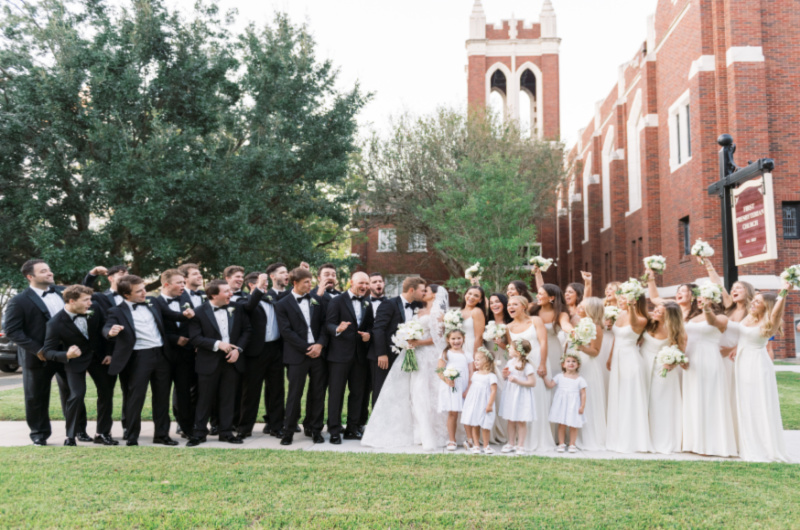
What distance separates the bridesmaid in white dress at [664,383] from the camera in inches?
311

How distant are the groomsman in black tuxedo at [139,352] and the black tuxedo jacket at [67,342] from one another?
0.30 meters

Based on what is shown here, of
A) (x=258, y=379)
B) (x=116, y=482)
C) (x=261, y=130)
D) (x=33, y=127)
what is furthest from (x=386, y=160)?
(x=116, y=482)

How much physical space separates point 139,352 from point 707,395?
6.82m

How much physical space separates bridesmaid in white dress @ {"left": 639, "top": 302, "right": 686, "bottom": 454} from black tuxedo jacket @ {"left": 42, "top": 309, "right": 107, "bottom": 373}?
6895mm

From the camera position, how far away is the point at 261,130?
2155cm

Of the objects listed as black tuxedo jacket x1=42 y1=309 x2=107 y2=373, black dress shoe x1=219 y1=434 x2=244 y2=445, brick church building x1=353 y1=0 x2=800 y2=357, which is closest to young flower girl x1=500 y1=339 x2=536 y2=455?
black dress shoe x1=219 y1=434 x2=244 y2=445

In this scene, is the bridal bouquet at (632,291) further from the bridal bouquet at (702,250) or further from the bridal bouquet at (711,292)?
the bridal bouquet at (702,250)

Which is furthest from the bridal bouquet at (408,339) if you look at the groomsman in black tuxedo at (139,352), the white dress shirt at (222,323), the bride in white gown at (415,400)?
the groomsman in black tuxedo at (139,352)

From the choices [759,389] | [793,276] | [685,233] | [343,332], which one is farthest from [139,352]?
[685,233]

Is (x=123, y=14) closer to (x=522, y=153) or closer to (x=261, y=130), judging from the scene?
(x=261, y=130)

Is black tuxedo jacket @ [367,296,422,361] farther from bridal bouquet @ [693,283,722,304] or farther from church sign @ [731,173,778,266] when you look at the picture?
church sign @ [731,173,778,266]

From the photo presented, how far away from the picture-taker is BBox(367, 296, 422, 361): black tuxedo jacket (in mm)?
8633

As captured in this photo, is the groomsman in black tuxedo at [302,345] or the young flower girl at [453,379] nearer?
the young flower girl at [453,379]

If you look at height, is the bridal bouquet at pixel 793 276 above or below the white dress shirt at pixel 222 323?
above
